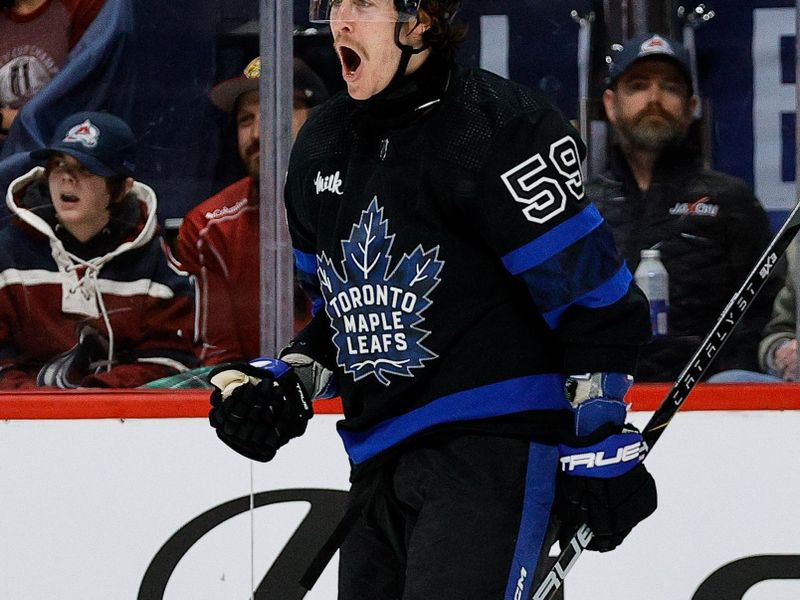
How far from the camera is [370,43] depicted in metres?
1.74

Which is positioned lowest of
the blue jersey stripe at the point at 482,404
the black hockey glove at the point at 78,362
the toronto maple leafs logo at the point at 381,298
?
the black hockey glove at the point at 78,362

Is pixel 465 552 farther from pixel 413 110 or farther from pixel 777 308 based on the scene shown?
pixel 777 308

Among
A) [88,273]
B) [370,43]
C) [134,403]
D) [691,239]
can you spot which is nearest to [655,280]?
[691,239]

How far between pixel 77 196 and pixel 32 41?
0.34 meters

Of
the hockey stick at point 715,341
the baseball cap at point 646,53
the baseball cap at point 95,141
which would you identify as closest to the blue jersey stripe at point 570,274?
the hockey stick at point 715,341

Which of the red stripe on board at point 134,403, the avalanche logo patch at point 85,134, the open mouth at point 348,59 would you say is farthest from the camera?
the avalanche logo patch at point 85,134

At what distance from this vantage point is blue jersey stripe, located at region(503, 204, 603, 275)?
166 centimetres

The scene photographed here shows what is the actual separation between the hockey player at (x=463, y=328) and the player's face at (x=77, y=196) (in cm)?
127

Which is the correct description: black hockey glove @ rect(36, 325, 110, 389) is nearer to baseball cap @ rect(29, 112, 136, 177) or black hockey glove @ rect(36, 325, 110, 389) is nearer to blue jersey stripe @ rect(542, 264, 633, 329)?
baseball cap @ rect(29, 112, 136, 177)

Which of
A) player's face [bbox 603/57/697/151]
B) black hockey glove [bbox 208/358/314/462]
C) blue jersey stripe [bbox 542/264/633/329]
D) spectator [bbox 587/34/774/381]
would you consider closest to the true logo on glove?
blue jersey stripe [bbox 542/264/633/329]

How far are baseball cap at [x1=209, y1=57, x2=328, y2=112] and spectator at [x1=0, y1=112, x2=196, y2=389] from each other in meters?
0.22

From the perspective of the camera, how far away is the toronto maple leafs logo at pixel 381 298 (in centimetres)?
171

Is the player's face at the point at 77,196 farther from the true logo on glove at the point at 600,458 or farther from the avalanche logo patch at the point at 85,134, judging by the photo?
the true logo on glove at the point at 600,458

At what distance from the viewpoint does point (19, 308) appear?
295 centimetres
